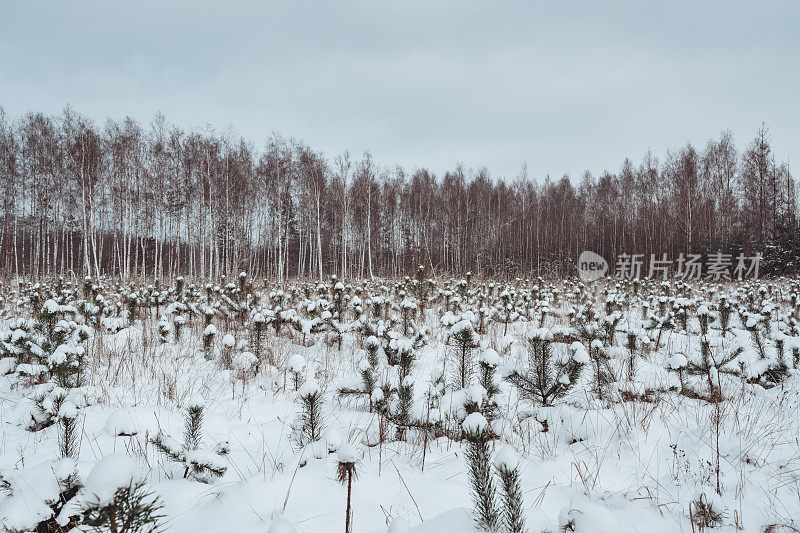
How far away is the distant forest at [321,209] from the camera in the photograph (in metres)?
18.7

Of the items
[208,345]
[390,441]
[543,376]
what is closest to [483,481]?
[390,441]

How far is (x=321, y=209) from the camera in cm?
2714

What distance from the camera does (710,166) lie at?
28.2 meters

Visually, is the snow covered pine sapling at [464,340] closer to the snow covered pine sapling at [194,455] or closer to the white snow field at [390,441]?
the white snow field at [390,441]

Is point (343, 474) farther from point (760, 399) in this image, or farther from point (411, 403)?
point (760, 399)

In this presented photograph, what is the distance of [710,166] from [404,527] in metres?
38.4

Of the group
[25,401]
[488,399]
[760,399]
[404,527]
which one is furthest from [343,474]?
[760,399]

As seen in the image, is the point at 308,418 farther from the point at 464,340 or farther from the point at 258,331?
the point at 258,331

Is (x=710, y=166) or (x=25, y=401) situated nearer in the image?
(x=25, y=401)

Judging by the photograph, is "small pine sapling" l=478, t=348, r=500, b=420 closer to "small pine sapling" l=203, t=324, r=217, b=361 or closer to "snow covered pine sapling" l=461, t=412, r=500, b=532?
"snow covered pine sapling" l=461, t=412, r=500, b=532

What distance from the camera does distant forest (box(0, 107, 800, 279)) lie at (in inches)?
734

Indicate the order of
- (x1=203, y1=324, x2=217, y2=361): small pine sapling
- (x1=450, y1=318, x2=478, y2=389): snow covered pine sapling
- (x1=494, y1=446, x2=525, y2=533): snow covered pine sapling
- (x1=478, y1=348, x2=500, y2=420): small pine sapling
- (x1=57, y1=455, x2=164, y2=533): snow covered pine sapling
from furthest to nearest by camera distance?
(x1=203, y1=324, x2=217, y2=361): small pine sapling < (x1=450, y1=318, x2=478, y2=389): snow covered pine sapling < (x1=478, y1=348, x2=500, y2=420): small pine sapling < (x1=494, y1=446, x2=525, y2=533): snow covered pine sapling < (x1=57, y1=455, x2=164, y2=533): snow covered pine sapling

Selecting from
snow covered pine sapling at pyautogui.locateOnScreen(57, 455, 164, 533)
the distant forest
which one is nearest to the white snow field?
snow covered pine sapling at pyautogui.locateOnScreen(57, 455, 164, 533)

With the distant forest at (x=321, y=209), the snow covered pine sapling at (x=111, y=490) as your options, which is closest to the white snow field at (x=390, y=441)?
the snow covered pine sapling at (x=111, y=490)
